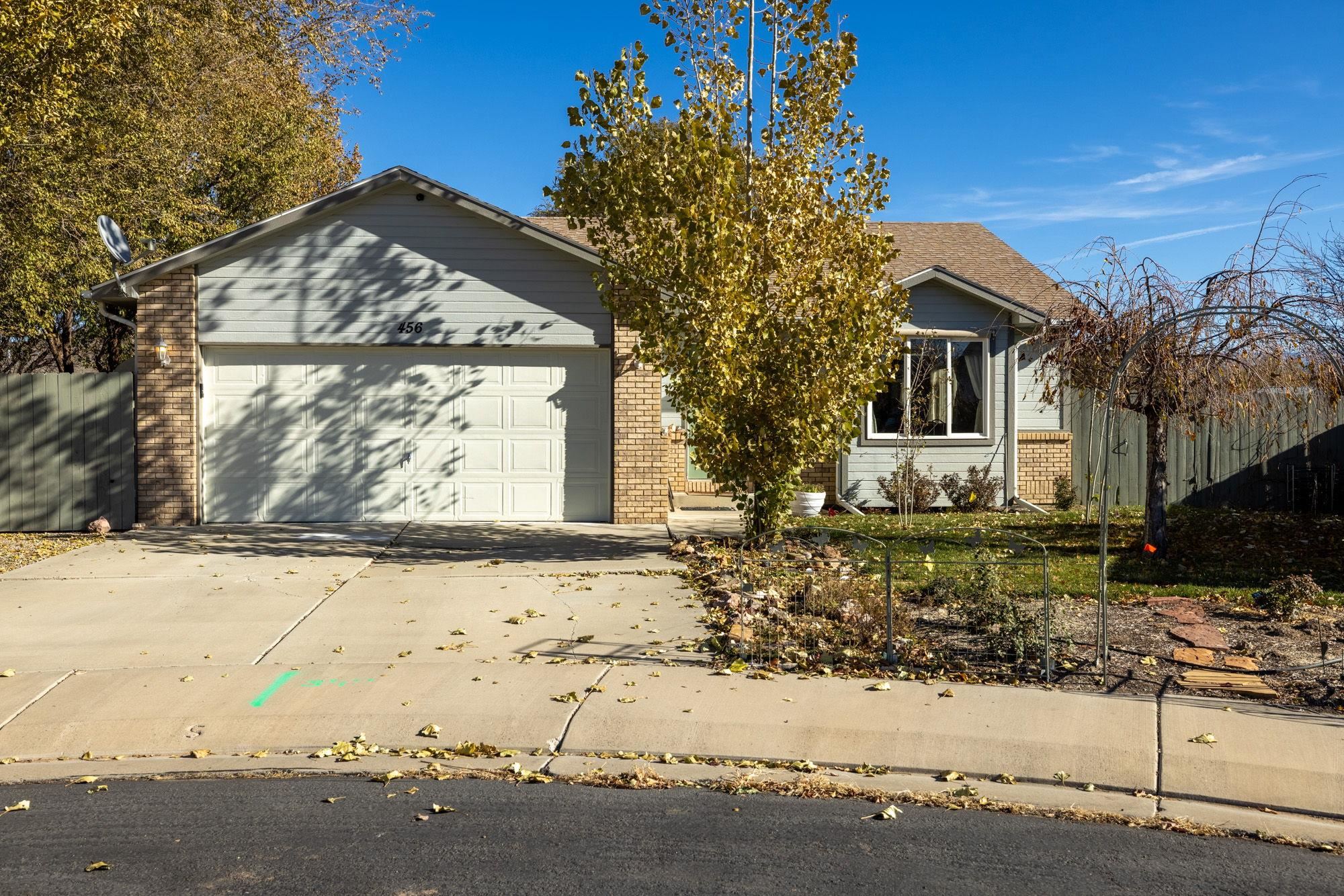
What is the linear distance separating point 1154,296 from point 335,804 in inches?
388

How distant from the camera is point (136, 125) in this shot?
18312mm

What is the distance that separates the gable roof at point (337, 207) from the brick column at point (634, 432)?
4.16 ft

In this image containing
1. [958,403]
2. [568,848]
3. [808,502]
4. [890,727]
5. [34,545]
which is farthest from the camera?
[958,403]

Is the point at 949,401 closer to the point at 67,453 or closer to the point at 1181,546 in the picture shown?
the point at 1181,546

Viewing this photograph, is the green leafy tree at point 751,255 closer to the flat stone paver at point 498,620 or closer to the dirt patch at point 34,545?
the flat stone paver at point 498,620

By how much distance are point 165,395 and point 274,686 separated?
7889 millimetres

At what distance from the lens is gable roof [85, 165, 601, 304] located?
1350 cm

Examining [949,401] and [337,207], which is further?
[949,401]

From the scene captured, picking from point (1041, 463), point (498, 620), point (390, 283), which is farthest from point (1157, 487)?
point (390, 283)

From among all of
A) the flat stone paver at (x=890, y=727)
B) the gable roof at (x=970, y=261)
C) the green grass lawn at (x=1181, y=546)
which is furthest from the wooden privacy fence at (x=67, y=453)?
the flat stone paver at (x=890, y=727)

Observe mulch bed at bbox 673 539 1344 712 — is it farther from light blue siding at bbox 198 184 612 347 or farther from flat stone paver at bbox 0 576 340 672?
light blue siding at bbox 198 184 612 347

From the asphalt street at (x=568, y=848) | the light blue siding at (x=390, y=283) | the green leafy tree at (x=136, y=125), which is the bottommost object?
the asphalt street at (x=568, y=848)

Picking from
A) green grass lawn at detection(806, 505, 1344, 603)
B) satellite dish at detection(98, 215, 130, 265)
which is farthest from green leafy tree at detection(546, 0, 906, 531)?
satellite dish at detection(98, 215, 130, 265)

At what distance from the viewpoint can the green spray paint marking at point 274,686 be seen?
681cm
